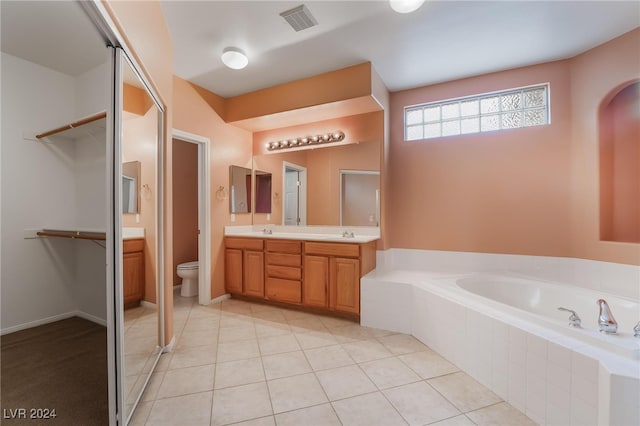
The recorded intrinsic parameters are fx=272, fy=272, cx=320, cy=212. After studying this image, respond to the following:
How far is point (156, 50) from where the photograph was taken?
1.86 metres

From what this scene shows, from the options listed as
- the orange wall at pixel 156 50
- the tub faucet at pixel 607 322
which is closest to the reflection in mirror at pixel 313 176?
the orange wall at pixel 156 50

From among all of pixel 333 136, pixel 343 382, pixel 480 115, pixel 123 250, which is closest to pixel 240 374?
pixel 343 382

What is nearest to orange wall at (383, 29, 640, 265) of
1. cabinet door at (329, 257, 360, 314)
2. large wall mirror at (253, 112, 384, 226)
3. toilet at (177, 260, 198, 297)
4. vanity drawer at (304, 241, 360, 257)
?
large wall mirror at (253, 112, 384, 226)

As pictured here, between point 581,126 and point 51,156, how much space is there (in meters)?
4.02

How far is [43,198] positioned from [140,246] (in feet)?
1.68

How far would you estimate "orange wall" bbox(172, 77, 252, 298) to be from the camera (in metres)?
3.01

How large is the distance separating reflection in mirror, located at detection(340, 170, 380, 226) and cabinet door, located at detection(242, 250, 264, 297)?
1104 millimetres

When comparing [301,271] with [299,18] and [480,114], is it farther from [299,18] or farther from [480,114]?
[480,114]

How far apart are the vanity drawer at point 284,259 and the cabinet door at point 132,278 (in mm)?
1577

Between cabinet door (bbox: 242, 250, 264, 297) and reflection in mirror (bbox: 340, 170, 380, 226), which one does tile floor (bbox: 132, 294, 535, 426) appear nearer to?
cabinet door (bbox: 242, 250, 264, 297)

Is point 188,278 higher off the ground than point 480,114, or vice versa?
point 480,114

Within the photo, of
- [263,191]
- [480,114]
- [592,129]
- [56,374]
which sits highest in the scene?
[480,114]

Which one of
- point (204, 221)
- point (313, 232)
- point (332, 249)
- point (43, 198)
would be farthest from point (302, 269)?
point (43, 198)

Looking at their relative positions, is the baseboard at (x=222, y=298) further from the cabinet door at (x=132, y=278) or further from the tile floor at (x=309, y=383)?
the cabinet door at (x=132, y=278)
